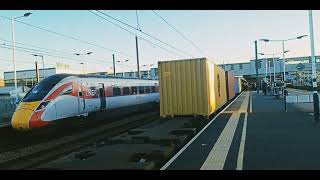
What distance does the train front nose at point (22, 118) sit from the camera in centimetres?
1795

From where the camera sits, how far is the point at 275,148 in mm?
12234

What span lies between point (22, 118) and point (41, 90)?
1.63m

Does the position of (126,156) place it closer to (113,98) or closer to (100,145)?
(100,145)

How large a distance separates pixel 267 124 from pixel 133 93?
14.1m

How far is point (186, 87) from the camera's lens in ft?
68.2

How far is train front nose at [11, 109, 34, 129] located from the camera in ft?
58.9

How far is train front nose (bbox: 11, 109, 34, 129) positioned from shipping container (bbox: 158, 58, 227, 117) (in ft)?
21.6

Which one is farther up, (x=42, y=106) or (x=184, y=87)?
(x=184, y=87)

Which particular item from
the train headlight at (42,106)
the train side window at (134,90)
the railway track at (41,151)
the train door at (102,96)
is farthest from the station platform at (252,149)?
the train side window at (134,90)

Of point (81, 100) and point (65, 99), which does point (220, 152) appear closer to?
point (65, 99)

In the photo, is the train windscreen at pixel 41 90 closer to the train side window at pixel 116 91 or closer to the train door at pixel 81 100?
the train door at pixel 81 100

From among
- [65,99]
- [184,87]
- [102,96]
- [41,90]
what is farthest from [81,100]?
[184,87]

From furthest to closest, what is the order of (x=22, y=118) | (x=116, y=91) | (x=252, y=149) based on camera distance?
1. (x=116, y=91)
2. (x=22, y=118)
3. (x=252, y=149)

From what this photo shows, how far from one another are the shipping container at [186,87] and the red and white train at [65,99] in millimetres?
4064
